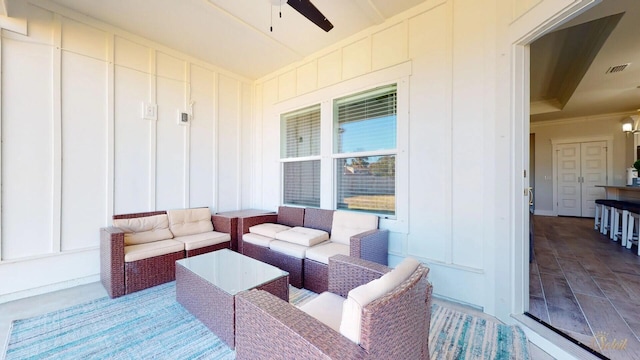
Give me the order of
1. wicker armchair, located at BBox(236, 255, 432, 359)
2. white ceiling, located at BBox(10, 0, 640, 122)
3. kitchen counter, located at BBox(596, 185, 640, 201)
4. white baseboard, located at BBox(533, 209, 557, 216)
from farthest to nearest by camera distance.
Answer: white baseboard, located at BBox(533, 209, 557, 216) < kitchen counter, located at BBox(596, 185, 640, 201) < white ceiling, located at BBox(10, 0, 640, 122) < wicker armchair, located at BBox(236, 255, 432, 359)

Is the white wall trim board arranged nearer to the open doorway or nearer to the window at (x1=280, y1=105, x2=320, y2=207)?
the window at (x1=280, y1=105, x2=320, y2=207)

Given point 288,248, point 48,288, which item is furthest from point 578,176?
point 48,288

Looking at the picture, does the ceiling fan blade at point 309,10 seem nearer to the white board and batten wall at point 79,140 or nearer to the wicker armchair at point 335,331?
the wicker armchair at point 335,331

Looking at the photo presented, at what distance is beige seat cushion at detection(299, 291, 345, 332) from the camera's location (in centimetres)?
144

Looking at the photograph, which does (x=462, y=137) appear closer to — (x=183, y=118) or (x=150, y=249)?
(x=150, y=249)

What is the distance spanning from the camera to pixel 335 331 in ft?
3.47

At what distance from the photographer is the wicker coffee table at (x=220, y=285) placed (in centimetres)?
190

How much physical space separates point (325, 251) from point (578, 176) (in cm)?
842

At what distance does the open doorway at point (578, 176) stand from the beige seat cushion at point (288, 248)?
7.38ft

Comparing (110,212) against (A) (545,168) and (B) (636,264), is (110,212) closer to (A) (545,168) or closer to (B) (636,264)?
(B) (636,264)

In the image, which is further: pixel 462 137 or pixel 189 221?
pixel 189 221

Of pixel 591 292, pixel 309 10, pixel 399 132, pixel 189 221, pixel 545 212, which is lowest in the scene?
pixel 591 292

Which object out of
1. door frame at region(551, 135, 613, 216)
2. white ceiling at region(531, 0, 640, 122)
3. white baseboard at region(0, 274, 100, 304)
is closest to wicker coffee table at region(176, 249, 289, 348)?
white baseboard at region(0, 274, 100, 304)

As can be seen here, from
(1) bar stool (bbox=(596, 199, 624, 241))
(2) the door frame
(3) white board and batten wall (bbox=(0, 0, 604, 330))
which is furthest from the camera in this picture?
(2) the door frame
